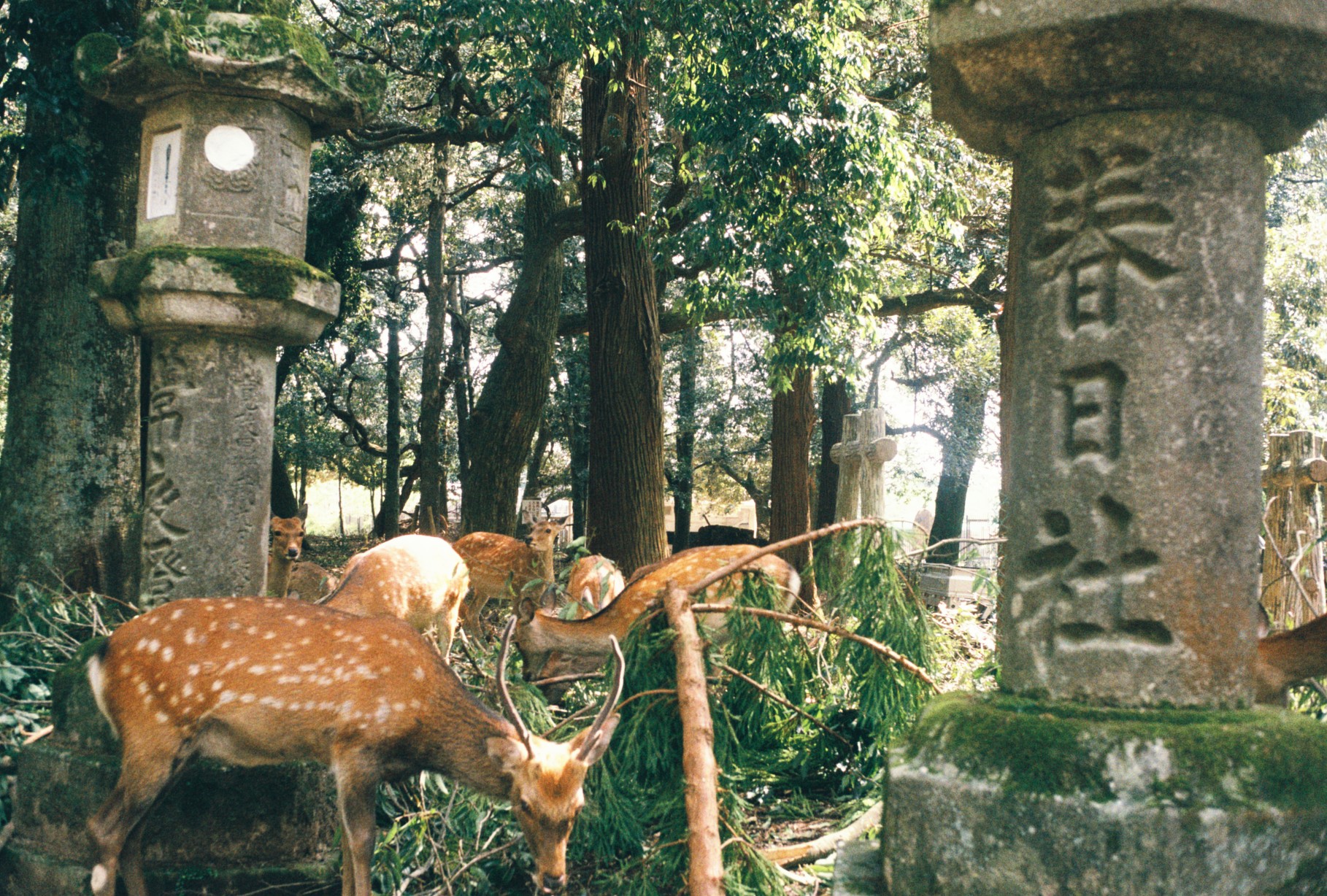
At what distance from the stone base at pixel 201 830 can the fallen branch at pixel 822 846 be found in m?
1.73

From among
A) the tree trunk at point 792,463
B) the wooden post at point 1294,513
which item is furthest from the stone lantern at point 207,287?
the tree trunk at point 792,463

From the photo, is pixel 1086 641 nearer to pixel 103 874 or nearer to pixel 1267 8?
pixel 1267 8

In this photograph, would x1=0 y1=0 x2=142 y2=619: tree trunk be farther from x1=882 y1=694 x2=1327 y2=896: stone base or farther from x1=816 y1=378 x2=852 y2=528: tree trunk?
x1=816 y1=378 x2=852 y2=528: tree trunk

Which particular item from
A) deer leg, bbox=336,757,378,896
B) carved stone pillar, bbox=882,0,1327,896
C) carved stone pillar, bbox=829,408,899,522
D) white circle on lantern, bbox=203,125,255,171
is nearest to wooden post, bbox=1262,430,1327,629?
carved stone pillar, bbox=829,408,899,522

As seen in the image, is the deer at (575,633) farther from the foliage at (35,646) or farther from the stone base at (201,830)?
the foliage at (35,646)

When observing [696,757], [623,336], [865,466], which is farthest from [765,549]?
[865,466]

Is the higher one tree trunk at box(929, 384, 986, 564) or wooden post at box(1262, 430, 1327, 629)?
tree trunk at box(929, 384, 986, 564)

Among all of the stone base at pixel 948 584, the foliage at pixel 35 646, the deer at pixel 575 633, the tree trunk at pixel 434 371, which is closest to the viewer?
the foliage at pixel 35 646

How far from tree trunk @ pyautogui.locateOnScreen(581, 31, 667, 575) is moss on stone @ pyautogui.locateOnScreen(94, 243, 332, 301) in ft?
16.4

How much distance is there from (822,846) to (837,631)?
0.80m

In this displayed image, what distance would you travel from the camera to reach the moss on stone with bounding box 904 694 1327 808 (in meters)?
2.23

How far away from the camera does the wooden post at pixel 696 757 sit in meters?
3.08

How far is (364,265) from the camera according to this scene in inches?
712

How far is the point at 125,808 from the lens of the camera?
347 centimetres
